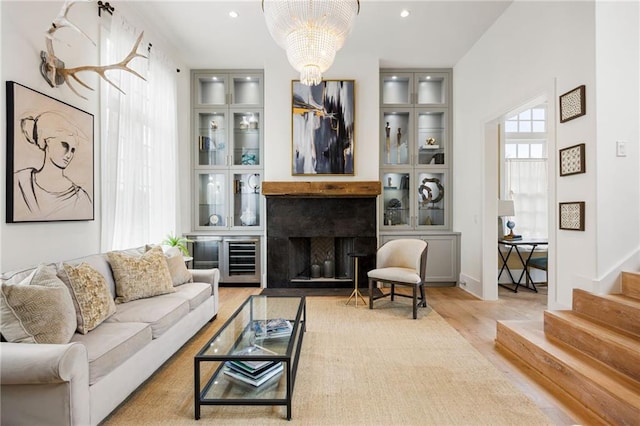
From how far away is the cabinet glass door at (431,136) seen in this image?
5770mm

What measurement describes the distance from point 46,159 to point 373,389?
9.55 feet

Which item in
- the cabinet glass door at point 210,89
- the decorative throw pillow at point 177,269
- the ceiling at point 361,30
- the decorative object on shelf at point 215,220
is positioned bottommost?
the decorative throw pillow at point 177,269

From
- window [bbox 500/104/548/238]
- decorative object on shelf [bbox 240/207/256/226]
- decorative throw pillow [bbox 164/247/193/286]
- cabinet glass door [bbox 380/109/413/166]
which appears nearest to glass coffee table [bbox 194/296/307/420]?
decorative throw pillow [bbox 164/247/193/286]

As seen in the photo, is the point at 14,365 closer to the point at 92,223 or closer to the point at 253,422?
the point at 253,422

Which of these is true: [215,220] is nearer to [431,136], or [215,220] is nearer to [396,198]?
[396,198]

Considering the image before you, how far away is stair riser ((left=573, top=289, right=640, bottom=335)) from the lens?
2.45 metres

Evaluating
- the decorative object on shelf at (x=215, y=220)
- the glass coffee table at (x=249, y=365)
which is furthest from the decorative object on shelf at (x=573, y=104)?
the decorative object on shelf at (x=215, y=220)

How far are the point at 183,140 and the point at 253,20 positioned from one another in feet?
6.95

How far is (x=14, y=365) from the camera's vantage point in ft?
5.27

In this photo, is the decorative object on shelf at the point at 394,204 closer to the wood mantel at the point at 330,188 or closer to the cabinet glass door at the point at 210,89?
the wood mantel at the point at 330,188

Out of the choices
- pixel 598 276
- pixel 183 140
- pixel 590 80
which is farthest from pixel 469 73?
pixel 183 140

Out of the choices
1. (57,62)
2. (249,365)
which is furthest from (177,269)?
(57,62)

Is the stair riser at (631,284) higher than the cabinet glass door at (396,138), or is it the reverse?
the cabinet glass door at (396,138)

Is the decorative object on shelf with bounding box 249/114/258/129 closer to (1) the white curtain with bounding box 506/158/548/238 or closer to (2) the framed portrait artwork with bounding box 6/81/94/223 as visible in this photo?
(2) the framed portrait artwork with bounding box 6/81/94/223
